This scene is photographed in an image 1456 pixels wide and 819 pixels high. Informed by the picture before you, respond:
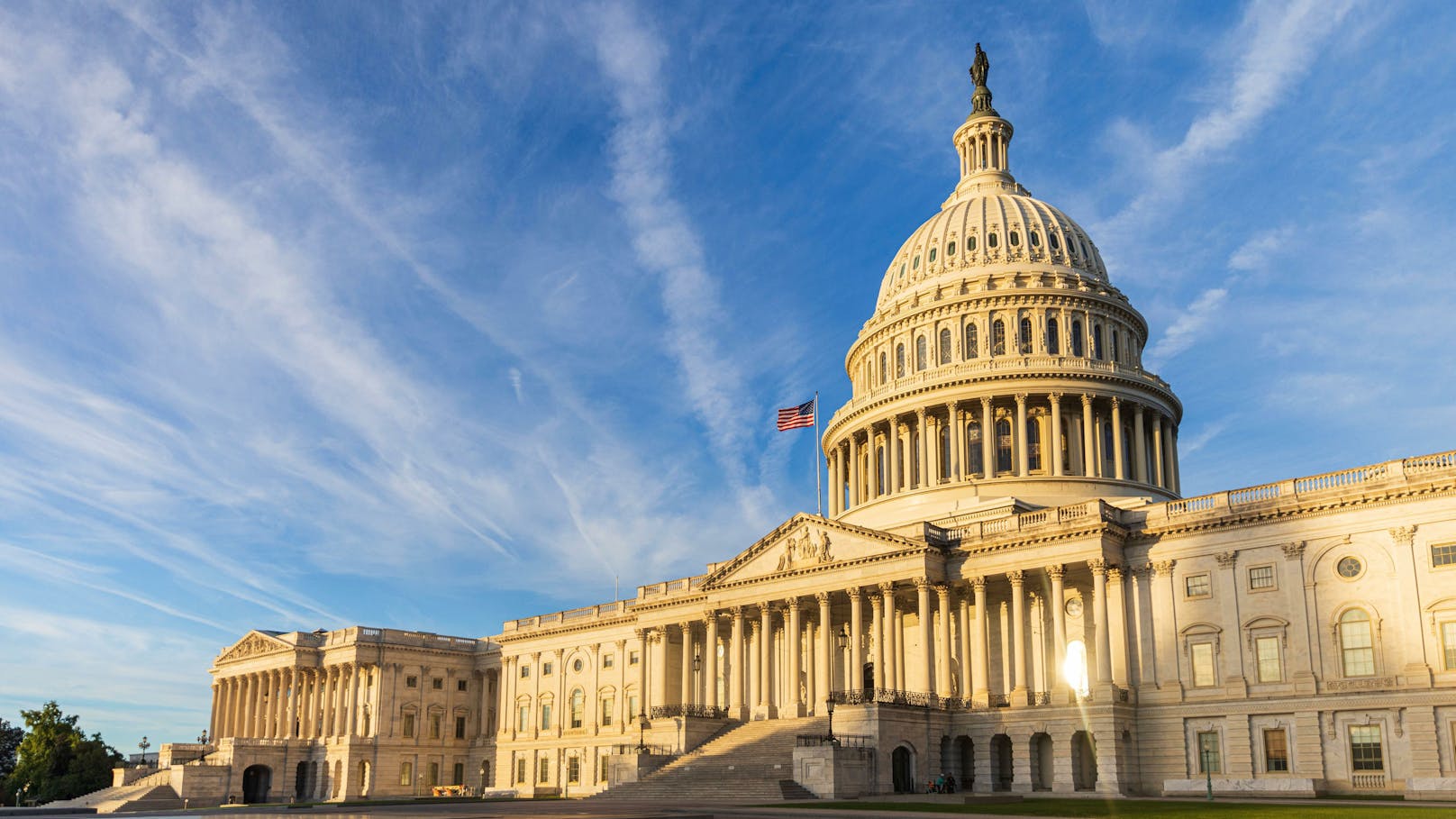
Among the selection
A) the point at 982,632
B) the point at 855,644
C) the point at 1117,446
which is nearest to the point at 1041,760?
the point at 982,632

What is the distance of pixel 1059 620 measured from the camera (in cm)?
6594

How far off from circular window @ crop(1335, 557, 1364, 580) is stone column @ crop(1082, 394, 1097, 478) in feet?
82.7

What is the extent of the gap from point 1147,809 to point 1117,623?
19285 millimetres

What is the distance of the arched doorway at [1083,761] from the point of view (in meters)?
→ 61.8

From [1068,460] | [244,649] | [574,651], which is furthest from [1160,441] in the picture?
[244,649]

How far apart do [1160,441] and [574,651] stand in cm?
4769

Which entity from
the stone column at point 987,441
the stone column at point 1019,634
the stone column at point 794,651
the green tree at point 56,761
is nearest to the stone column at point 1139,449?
the stone column at point 987,441

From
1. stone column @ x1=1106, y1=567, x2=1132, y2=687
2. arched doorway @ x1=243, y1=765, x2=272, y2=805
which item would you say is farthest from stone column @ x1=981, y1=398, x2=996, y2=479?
arched doorway @ x1=243, y1=765, x2=272, y2=805

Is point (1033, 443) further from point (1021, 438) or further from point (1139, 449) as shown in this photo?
point (1139, 449)

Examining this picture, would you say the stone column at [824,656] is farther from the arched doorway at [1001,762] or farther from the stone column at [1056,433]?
the stone column at [1056,433]

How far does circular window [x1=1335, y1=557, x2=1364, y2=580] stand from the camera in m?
57.7

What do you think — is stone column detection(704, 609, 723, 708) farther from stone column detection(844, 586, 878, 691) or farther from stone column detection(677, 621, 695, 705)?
stone column detection(844, 586, 878, 691)

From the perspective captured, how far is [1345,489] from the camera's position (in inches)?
2285

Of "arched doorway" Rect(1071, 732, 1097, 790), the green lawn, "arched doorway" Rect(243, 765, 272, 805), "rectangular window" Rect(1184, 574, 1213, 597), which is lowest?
"arched doorway" Rect(243, 765, 272, 805)
